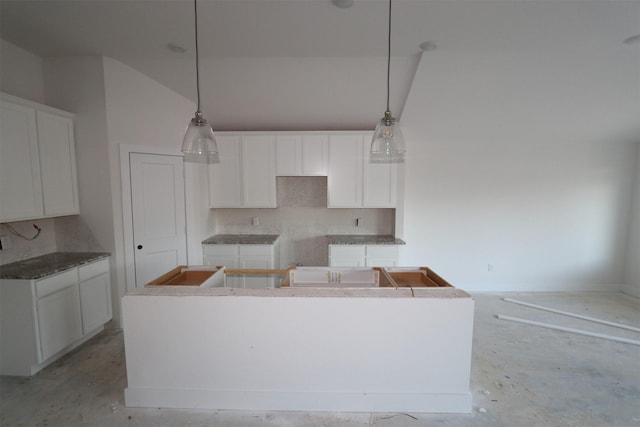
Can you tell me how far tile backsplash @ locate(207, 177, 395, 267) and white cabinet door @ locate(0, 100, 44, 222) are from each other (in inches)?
78.3

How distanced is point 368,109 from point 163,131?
2597 mm

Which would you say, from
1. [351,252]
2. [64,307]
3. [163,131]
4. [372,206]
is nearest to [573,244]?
[372,206]

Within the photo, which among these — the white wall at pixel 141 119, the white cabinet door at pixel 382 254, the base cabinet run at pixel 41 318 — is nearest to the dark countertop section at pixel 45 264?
the base cabinet run at pixel 41 318

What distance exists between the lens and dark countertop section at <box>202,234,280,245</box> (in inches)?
148

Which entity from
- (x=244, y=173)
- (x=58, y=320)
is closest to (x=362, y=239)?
(x=244, y=173)

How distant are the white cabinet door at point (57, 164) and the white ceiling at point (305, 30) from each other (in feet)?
2.46

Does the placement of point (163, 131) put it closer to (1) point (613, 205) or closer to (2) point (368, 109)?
(2) point (368, 109)

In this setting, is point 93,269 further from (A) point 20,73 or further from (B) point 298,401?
(B) point 298,401

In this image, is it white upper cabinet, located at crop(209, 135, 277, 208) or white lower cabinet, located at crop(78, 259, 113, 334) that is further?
white upper cabinet, located at crop(209, 135, 277, 208)

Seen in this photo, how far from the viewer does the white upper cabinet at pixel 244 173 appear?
3842 mm

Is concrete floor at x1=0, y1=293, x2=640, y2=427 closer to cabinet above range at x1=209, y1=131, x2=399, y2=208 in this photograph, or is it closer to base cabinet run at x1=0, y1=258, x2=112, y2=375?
base cabinet run at x1=0, y1=258, x2=112, y2=375

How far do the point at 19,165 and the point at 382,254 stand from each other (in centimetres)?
391

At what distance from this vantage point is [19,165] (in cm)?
233

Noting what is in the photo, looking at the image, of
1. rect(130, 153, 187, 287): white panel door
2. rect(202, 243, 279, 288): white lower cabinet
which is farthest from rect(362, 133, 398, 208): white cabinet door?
rect(130, 153, 187, 287): white panel door
